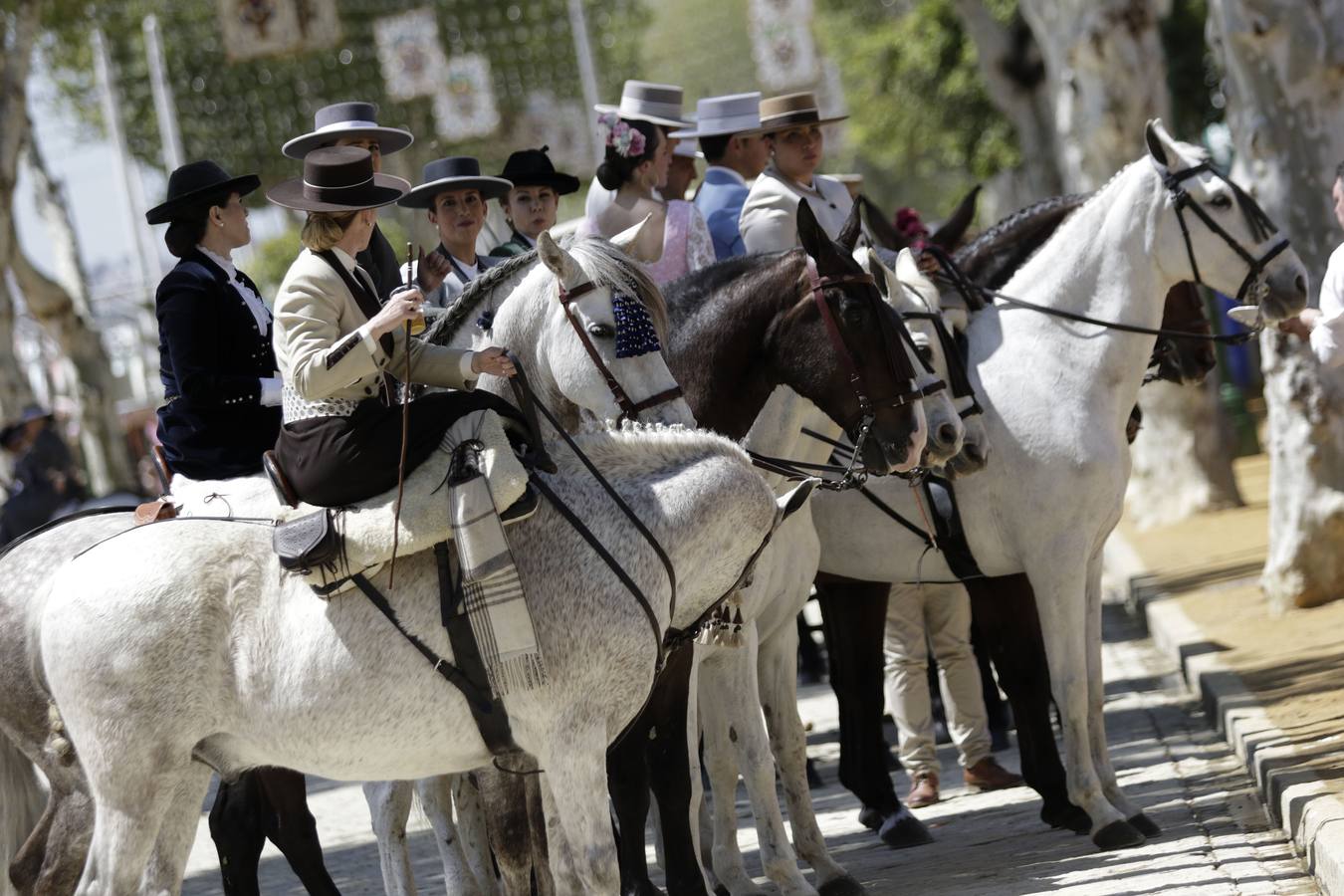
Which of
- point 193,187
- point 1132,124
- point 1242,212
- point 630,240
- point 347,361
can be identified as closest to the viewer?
point 347,361

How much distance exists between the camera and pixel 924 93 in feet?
121

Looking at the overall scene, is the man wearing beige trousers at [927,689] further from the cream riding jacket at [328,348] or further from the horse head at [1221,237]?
the cream riding jacket at [328,348]

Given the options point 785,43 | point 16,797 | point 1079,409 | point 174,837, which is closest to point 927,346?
point 1079,409

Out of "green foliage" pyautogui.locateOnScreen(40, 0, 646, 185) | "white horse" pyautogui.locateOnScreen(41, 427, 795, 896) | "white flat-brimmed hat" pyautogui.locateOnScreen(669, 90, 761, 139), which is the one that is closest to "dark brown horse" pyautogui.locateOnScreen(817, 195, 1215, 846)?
"white flat-brimmed hat" pyautogui.locateOnScreen(669, 90, 761, 139)

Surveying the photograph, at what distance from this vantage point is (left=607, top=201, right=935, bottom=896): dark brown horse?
6.82m

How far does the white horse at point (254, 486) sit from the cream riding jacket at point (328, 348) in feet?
1.11

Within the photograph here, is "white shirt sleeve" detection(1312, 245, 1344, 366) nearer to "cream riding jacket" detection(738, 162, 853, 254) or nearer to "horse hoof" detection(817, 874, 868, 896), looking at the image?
"cream riding jacket" detection(738, 162, 853, 254)

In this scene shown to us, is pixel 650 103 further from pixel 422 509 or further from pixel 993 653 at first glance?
pixel 422 509

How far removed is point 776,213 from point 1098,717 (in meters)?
2.61

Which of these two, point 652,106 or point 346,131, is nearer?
point 346,131

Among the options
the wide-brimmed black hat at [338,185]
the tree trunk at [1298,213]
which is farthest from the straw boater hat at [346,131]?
the tree trunk at [1298,213]

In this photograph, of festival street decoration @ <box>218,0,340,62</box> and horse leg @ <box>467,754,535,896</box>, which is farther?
festival street decoration @ <box>218,0,340,62</box>

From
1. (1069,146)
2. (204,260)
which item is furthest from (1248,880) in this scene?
(1069,146)

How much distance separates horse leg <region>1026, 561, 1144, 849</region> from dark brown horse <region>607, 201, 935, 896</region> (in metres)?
1.60
